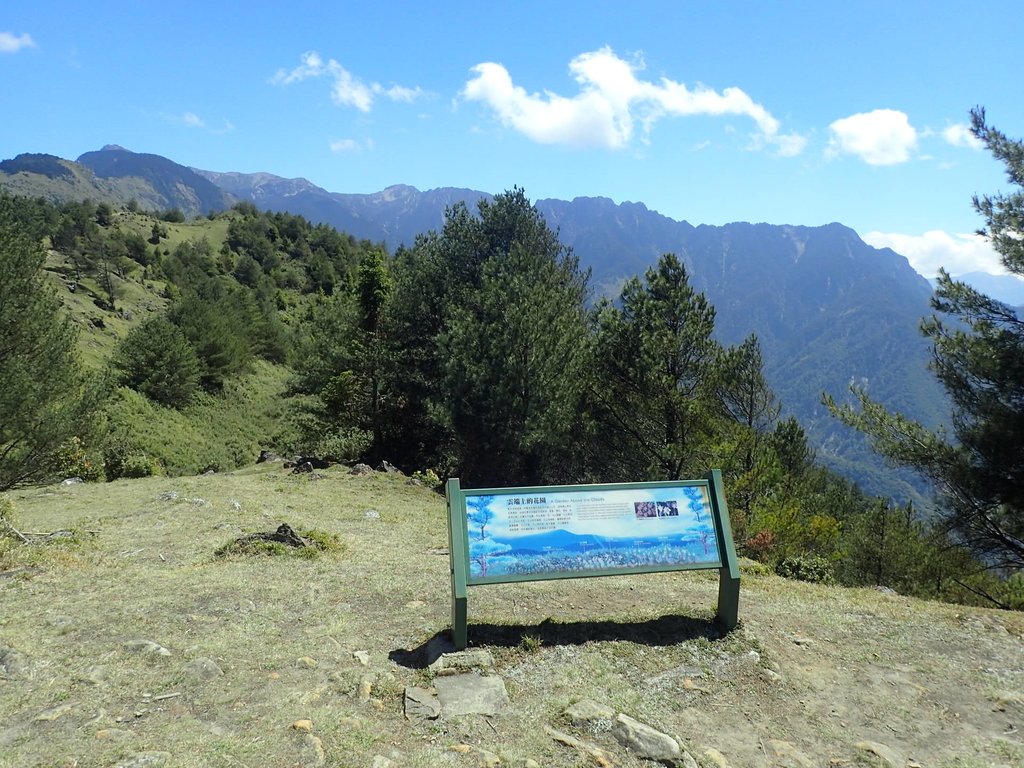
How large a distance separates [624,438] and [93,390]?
15.6 metres

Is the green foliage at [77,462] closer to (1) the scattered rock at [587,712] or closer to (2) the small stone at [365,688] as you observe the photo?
(2) the small stone at [365,688]

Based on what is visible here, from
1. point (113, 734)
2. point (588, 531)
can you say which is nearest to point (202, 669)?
point (113, 734)

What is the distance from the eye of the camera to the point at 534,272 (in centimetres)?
2347

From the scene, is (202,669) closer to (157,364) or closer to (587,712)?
(587,712)

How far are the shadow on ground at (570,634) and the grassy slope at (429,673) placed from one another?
28mm

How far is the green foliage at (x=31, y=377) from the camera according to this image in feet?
48.1

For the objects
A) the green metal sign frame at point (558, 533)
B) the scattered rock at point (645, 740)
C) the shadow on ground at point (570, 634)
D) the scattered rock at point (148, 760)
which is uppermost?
the green metal sign frame at point (558, 533)

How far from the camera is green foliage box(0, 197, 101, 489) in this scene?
14672mm

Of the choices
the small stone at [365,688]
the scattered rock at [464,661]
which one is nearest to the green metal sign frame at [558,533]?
the scattered rock at [464,661]

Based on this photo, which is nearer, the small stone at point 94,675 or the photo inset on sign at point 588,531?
the small stone at point 94,675

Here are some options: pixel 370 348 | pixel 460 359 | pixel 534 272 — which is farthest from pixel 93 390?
pixel 534 272

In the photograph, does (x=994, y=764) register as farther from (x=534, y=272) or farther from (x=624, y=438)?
(x=534, y=272)

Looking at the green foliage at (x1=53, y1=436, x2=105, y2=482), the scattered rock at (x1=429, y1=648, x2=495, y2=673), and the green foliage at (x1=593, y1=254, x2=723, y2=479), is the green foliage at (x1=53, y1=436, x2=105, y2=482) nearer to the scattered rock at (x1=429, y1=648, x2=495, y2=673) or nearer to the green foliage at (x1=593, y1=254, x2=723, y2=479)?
the scattered rock at (x1=429, y1=648, x2=495, y2=673)

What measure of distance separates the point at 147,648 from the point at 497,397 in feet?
48.7
